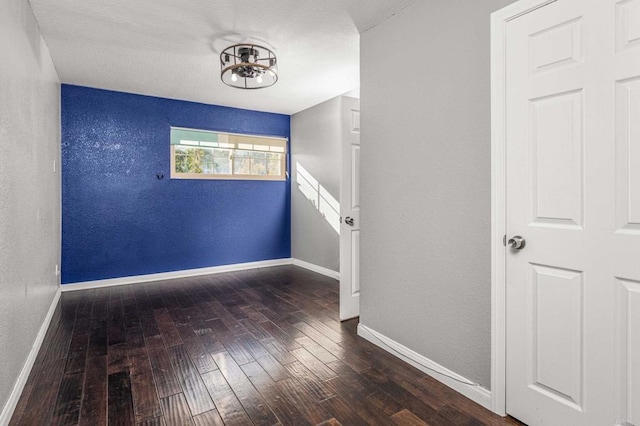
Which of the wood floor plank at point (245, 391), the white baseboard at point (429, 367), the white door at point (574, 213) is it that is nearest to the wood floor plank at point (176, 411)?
the wood floor plank at point (245, 391)

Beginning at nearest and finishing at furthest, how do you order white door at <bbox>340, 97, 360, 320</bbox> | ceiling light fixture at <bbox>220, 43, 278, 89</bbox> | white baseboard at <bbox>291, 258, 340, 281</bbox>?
ceiling light fixture at <bbox>220, 43, 278, 89</bbox> < white door at <bbox>340, 97, 360, 320</bbox> < white baseboard at <bbox>291, 258, 340, 281</bbox>

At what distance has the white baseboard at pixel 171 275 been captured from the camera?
4242mm

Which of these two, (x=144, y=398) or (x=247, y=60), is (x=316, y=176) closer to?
(x=247, y=60)

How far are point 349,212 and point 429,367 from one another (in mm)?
1472

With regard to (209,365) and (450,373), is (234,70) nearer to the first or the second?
(209,365)

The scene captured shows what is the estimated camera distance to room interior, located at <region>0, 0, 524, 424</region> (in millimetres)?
1945

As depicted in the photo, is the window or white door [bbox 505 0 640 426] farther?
the window

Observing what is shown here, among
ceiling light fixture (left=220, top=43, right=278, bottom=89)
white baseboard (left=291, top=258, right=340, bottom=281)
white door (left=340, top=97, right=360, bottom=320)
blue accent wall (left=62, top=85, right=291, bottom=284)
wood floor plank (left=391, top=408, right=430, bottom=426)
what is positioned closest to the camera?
wood floor plank (left=391, top=408, right=430, bottom=426)

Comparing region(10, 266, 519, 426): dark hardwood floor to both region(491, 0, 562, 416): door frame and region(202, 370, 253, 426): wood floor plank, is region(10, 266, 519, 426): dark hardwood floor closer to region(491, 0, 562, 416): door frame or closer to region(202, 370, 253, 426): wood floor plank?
region(202, 370, 253, 426): wood floor plank

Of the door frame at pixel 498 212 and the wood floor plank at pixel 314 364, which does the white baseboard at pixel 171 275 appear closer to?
the wood floor plank at pixel 314 364

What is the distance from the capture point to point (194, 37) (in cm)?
289

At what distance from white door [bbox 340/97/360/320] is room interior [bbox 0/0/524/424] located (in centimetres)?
39

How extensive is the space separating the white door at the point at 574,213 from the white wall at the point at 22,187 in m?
2.65

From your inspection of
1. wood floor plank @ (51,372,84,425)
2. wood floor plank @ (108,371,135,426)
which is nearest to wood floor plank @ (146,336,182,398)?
wood floor plank @ (108,371,135,426)
